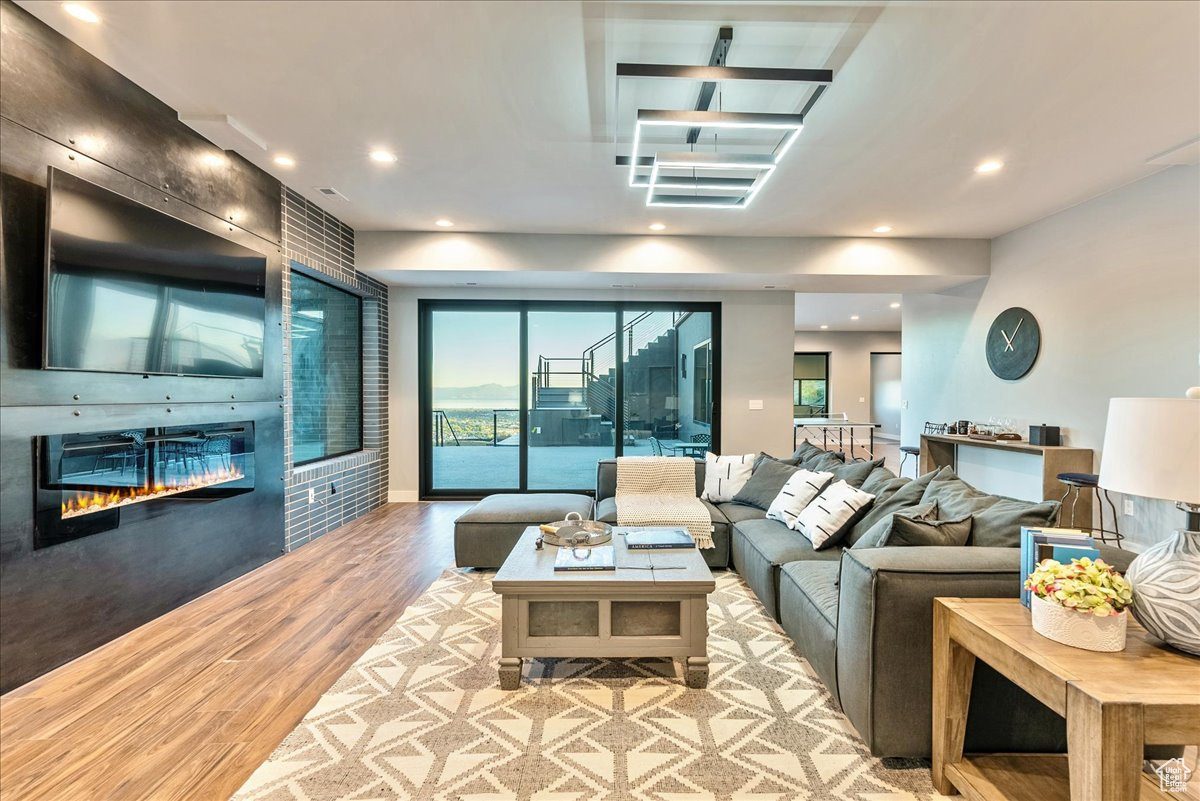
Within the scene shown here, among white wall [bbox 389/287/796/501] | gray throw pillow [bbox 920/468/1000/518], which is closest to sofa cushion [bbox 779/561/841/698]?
gray throw pillow [bbox 920/468/1000/518]

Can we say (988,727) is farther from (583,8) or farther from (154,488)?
(154,488)

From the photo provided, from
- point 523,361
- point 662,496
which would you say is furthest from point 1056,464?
point 523,361

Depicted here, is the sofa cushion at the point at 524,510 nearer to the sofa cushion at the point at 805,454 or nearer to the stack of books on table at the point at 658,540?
the stack of books on table at the point at 658,540

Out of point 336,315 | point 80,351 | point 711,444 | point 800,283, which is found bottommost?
point 711,444

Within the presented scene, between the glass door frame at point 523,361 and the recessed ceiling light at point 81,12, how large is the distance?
389cm

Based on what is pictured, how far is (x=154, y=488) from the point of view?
2855 mm

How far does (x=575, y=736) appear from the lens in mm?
1888

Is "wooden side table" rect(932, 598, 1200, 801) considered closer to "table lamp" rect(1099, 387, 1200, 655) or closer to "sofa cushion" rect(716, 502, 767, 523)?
"table lamp" rect(1099, 387, 1200, 655)

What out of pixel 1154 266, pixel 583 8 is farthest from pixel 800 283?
pixel 583 8

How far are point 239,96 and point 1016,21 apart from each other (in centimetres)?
374

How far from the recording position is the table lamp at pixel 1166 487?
125 centimetres

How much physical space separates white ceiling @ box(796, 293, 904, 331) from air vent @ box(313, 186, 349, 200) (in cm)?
607

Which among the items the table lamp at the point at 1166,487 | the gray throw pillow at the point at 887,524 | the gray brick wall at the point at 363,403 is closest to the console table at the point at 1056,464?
the gray throw pillow at the point at 887,524

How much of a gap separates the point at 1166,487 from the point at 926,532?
2.82 ft
